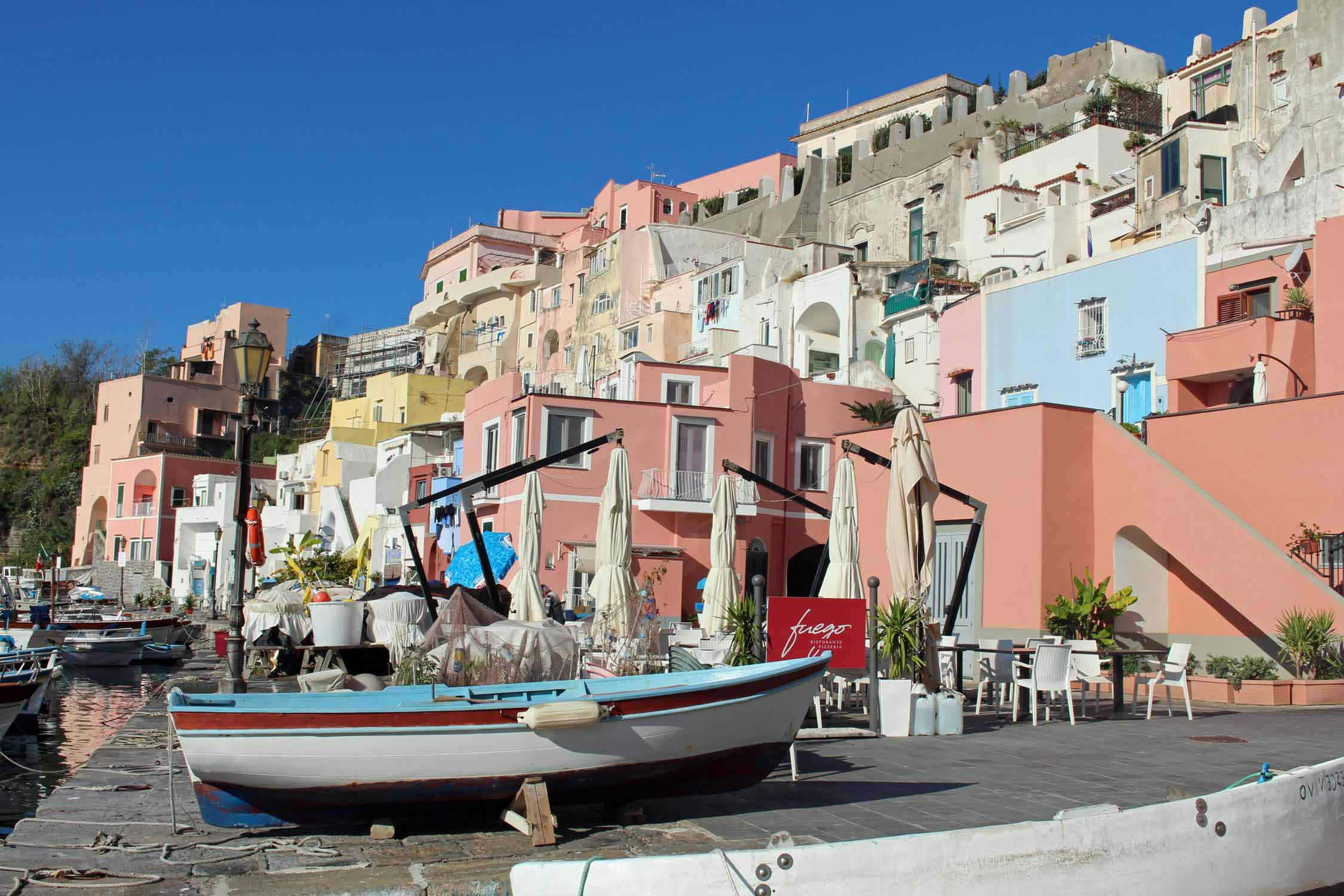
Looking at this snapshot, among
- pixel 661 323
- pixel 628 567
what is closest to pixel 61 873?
pixel 628 567

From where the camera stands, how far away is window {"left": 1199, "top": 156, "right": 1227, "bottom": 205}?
109ft

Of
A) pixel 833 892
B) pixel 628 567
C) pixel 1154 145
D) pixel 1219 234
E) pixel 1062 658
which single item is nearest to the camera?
pixel 833 892

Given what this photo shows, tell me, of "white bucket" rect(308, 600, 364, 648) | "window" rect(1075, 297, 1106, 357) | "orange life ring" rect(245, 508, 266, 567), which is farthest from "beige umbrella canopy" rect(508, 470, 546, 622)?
"window" rect(1075, 297, 1106, 357)

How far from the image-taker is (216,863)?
24.4ft

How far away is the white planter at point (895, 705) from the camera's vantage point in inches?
477

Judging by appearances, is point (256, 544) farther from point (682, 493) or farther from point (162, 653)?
point (682, 493)

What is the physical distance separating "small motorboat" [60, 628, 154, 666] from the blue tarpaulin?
12716mm

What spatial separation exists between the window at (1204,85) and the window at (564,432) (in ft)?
79.6

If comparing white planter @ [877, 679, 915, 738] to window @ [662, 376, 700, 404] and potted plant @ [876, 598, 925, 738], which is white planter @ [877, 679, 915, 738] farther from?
window @ [662, 376, 700, 404]

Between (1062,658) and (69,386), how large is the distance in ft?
282

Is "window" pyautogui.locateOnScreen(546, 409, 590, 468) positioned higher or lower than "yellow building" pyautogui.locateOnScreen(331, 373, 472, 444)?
lower

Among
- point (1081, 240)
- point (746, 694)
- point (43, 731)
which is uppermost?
point (1081, 240)

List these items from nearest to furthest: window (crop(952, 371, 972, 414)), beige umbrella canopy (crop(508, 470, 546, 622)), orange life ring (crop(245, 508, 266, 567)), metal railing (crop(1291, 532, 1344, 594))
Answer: metal railing (crop(1291, 532, 1344, 594)), beige umbrella canopy (crop(508, 470, 546, 622)), orange life ring (crop(245, 508, 266, 567)), window (crop(952, 371, 972, 414))

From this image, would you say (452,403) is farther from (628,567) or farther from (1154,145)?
(628,567)
